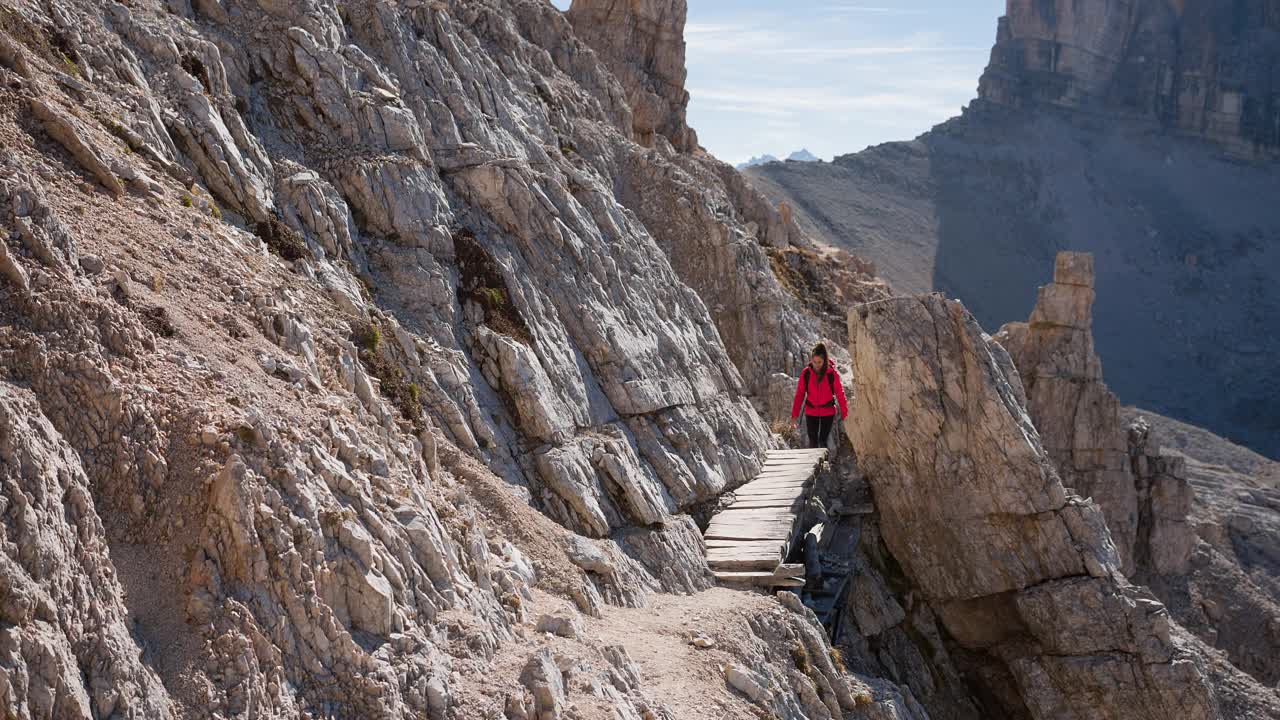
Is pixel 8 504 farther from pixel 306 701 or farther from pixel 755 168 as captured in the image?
pixel 755 168

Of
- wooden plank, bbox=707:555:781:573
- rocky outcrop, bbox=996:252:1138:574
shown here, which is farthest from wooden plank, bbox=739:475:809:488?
rocky outcrop, bbox=996:252:1138:574

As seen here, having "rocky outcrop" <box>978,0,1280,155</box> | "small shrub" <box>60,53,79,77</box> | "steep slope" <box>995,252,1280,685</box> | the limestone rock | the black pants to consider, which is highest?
"rocky outcrop" <box>978,0,1280,155</box>

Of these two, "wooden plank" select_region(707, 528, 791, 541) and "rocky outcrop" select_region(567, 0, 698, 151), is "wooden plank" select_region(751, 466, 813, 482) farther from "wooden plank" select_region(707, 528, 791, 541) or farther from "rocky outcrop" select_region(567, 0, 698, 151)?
"rocky outcrop" select_region(567, 0, 698, 151)

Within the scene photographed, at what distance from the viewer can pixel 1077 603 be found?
17.2 m

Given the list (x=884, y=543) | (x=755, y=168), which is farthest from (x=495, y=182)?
(x=755, y=168)

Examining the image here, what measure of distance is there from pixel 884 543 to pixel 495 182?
28.9 ft

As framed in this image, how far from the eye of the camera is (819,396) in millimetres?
18250

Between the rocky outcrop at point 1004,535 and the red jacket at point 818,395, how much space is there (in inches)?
23.8

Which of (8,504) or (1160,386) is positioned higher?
(8,504)

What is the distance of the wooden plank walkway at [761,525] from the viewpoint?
550 inches

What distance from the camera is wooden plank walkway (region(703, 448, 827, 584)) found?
14.0 metres

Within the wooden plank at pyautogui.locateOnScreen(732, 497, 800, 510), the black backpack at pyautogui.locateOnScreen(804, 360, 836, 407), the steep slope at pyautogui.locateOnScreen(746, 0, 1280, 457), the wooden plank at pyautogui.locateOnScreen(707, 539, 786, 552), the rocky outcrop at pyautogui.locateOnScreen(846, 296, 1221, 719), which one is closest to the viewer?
the wooden plank at pyautogui.locateOnScreen(707, 539, 786, 552)

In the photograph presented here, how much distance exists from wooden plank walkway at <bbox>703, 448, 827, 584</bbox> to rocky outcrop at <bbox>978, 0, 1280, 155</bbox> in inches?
4528

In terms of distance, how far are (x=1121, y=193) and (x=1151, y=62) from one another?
18.6 m
